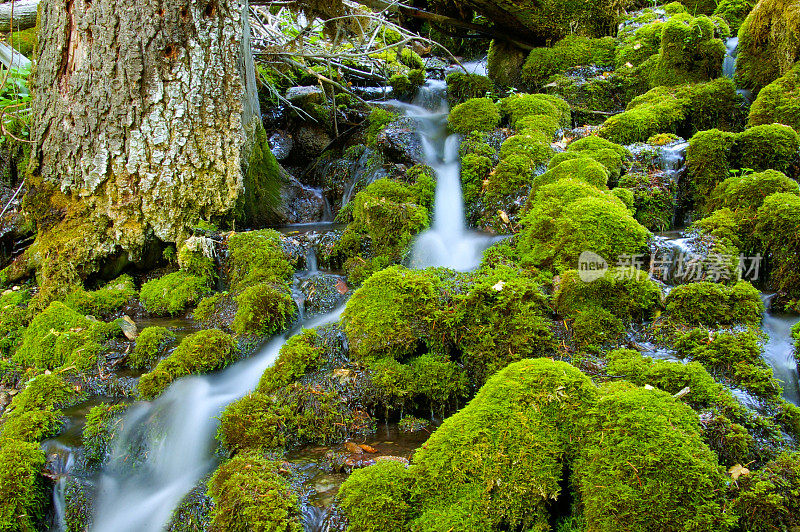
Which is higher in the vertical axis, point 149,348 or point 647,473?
point 647,473

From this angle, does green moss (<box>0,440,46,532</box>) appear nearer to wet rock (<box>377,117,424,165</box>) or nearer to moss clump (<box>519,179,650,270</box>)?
moss clump (<box>519,179,650,270</box>)

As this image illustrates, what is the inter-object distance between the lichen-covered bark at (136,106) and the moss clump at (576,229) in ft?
12.3

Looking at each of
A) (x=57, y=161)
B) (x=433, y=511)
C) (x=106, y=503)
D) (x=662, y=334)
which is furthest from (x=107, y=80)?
(x=662, y=334)

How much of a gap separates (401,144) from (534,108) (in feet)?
6.49

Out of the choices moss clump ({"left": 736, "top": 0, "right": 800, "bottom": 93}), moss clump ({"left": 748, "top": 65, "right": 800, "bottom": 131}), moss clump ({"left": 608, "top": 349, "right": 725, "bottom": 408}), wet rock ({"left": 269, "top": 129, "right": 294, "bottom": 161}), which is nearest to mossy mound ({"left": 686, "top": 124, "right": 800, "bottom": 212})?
moss clump ({"left": 748, "top": 65, "right": 800, "bottom": 131})

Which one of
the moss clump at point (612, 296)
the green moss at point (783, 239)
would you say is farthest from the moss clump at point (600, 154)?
the moss clump at point (612, 296)

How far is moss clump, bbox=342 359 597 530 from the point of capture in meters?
2.50

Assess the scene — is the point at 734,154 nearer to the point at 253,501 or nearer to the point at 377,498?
the point at 377,498

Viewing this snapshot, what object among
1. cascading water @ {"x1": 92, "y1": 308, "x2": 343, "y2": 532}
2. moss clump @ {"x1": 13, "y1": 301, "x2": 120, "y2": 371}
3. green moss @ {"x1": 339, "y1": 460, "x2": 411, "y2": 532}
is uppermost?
green moss @ {"x1": 339, "y1": 460, "x2": 411, "y2": 532}

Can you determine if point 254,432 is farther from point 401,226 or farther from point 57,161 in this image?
point 57,161

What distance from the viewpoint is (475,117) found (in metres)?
7.05

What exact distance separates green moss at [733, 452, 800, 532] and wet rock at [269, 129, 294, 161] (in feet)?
25.0

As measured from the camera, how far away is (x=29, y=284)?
5867 millimetres

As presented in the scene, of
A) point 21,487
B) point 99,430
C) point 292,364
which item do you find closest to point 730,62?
point 292,364
